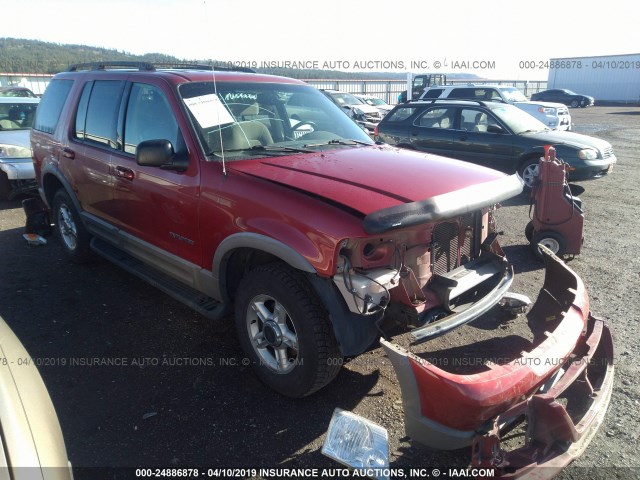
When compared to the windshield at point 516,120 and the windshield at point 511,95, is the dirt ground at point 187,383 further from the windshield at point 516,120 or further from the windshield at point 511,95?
the windshield at point 511,95

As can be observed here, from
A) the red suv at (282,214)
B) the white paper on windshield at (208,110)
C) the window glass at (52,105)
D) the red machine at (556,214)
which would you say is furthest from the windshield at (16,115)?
the red machine at (556,214)

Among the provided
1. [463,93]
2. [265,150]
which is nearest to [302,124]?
[265,150]

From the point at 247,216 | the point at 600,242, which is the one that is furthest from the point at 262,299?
the point at 600,242

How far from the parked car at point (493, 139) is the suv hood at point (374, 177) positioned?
19.0 feet

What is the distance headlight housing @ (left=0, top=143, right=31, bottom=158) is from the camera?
7.97 m

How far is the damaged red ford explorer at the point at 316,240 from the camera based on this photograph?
7.82 feet

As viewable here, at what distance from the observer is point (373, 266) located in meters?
2.73

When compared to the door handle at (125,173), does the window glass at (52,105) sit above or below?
above

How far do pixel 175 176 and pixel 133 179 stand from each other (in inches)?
25.4

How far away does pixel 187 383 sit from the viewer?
3.32 meters

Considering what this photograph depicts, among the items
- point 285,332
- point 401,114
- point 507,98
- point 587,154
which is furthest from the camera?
point 507,98

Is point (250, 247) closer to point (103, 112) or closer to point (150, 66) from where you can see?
point (150, 66)

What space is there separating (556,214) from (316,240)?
12.9ft

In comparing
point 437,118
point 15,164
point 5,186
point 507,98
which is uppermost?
point 507,98
